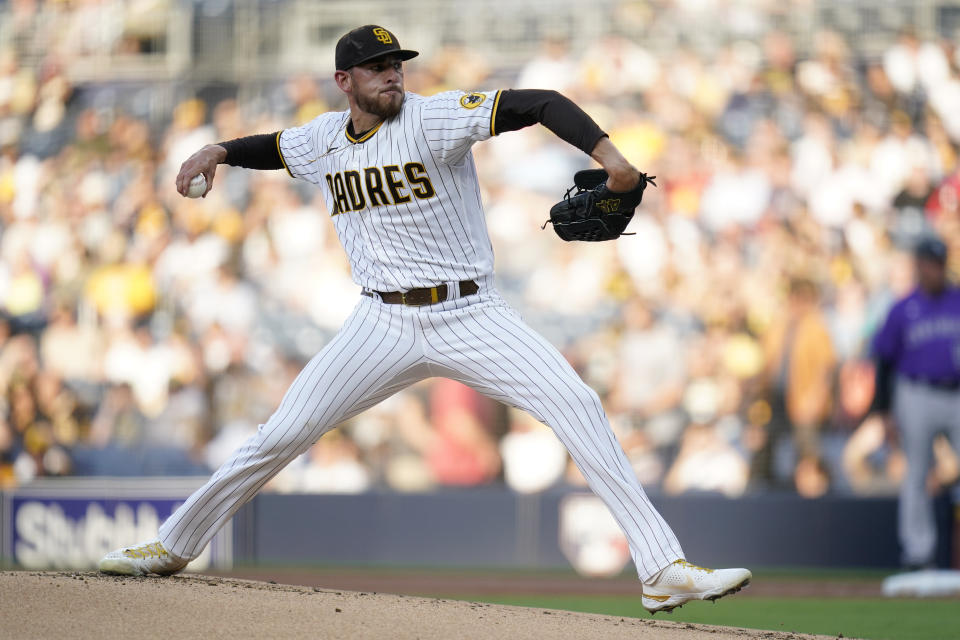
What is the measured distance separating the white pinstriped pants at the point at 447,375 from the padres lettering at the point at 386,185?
34 centimetres

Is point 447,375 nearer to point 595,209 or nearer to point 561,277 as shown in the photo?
point 595,209

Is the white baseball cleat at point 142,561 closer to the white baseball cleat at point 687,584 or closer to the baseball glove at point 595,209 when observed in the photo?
the white baseball cleat at point 687,584

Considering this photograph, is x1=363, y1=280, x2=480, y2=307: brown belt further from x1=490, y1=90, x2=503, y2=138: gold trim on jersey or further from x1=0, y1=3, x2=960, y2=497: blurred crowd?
x1=0, y1=3, x2=960, y2=497: blurred crowd

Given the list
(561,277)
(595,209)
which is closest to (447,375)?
(595,209)

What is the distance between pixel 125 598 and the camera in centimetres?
390

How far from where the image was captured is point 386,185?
4.04 metres

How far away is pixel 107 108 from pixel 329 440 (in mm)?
3392

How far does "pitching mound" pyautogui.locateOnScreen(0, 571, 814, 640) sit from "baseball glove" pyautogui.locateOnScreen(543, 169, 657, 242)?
1.22 m

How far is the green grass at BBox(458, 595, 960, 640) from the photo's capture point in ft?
18.1

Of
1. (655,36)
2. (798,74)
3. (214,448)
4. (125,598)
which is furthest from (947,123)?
(125,598)

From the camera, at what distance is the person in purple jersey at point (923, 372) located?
24.3 ft

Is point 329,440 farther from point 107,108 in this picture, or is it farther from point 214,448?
point 107,108

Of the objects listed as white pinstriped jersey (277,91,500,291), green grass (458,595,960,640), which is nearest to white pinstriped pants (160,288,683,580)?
white pinstriped jersey (277,91,500,291)

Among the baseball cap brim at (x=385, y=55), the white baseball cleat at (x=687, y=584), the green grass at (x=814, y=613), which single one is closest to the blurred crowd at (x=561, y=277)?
the green grass at (x=814, y=613)
